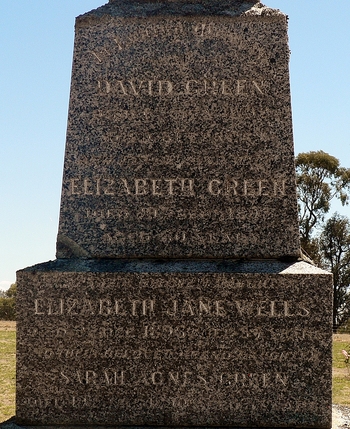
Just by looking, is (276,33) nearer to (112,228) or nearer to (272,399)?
(112,228)

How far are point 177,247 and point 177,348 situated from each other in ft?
2.32

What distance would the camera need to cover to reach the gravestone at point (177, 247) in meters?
3.85

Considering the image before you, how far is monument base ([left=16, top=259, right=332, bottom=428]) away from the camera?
3.84 metres

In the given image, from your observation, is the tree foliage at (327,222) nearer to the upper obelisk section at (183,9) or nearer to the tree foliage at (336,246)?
the tree foliage at (336,246)

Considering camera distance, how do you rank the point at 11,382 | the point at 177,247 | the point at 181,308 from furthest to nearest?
the point at 11,382
the point at 177,247
the point at 181,308

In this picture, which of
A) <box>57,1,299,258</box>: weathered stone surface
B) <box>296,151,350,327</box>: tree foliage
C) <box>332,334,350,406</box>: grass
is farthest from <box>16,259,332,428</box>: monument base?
<box>296,151,350,327</box>: tree foliage

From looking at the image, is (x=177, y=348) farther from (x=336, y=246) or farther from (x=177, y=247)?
(x=336, y=246)

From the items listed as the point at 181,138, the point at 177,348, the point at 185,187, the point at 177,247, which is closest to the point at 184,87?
the point at 181,138

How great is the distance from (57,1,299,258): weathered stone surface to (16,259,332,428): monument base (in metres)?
0.31

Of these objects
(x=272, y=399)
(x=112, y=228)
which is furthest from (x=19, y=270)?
(x=272, y=399)

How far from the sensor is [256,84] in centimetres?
424

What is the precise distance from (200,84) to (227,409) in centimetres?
230

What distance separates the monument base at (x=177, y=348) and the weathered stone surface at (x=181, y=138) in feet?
1.03

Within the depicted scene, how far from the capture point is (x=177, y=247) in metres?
4.12
